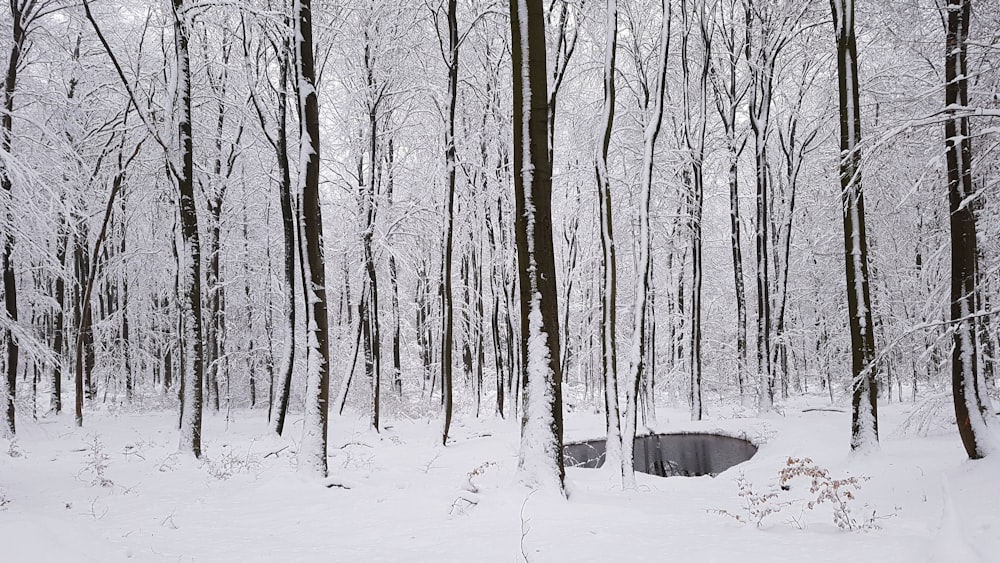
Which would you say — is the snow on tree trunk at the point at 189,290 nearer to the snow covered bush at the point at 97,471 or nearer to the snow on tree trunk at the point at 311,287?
the snow covered bush at the point at 97,471

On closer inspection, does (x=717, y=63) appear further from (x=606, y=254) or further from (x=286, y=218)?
(x=286, y=218)

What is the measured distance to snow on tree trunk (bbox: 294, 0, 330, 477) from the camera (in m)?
8.11

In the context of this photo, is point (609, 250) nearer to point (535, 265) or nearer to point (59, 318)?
point (535, 265)

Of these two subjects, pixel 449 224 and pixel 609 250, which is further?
pixel 449 224

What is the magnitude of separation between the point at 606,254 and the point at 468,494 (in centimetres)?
588

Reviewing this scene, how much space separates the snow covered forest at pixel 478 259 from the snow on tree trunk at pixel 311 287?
0.15 ft

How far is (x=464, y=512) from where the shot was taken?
589cm

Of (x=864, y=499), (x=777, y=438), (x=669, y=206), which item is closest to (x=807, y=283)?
(x=669, y=206)

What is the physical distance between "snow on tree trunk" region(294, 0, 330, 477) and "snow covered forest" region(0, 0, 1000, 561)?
44 mm

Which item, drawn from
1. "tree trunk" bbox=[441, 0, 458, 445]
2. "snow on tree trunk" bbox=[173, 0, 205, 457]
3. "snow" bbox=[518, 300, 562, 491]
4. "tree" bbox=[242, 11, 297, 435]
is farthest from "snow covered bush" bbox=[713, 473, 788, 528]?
"tree" bbox=[242, 11, 297, 435]

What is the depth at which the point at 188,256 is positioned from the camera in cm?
1014

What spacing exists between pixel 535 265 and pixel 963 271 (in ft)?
19.6

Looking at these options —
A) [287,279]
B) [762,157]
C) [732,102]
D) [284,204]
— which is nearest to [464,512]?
[284,204]

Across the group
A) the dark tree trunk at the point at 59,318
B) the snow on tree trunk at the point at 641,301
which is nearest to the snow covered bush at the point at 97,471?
the dark tree trunk at the point at 59,318
